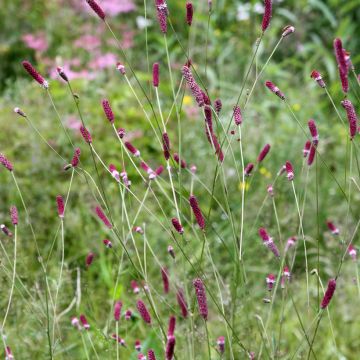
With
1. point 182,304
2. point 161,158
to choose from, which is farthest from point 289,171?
point 161,158

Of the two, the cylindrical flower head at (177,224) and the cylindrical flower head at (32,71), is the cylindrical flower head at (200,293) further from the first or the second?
the cylindrical flower head at (32,71)

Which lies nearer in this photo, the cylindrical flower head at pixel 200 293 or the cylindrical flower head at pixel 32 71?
the cylindrical flower head at pixel 200 293

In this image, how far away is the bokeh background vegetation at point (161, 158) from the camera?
8.12 feet

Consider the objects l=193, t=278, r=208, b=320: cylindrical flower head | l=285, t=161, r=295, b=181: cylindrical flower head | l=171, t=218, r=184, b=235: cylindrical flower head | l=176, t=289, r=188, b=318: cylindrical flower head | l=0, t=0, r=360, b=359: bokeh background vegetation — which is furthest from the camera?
l=0, t=0, r=360, b=359: bokeh background vegetation

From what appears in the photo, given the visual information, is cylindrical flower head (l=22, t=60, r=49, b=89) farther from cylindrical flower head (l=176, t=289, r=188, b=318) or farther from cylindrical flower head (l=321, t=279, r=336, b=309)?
cylindrical flower head (l=321, t=279, r=336, b=309)

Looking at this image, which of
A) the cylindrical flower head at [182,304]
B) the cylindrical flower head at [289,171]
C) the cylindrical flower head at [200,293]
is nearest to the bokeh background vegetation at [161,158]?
the cylindrical flower head at [182,304]

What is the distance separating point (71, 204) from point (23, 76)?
279cm

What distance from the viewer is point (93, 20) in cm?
612

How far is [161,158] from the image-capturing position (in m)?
3.82

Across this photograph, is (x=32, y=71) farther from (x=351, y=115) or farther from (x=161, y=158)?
(x=161, y=158)

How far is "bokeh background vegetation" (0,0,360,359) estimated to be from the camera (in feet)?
8.12

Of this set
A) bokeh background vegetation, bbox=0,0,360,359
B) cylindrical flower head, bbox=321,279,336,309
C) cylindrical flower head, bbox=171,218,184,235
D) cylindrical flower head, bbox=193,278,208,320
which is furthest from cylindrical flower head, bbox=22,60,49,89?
cylindrical flower head, bbox=321,279,336,309

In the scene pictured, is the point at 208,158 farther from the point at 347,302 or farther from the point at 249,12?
the point at 249,12

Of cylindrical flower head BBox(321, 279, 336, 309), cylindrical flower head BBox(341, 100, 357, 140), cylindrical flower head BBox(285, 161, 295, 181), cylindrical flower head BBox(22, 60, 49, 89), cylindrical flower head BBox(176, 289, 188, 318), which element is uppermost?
cylindrical flower head BBox(22, 60, 49, 89)
